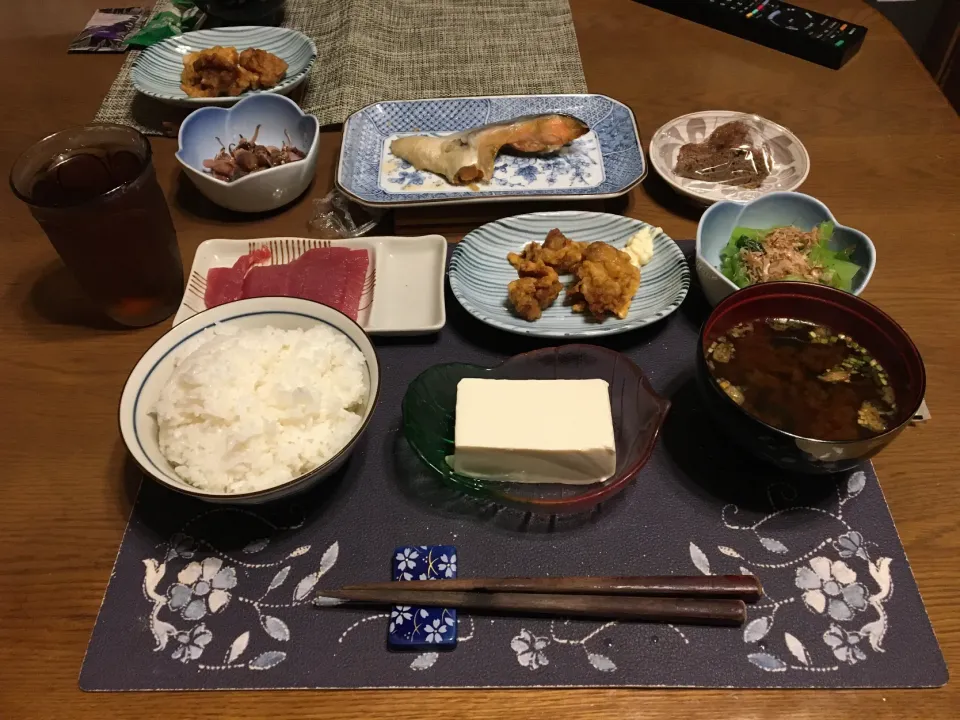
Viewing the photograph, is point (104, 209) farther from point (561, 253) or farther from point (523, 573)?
point (523, 573)

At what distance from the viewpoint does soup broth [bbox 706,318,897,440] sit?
1.19 m

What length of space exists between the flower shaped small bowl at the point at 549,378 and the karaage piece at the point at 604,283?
16 centimetres

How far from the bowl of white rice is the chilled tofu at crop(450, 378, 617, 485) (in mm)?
193

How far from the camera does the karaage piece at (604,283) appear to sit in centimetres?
149

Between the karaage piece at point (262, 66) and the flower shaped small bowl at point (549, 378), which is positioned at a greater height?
the karaage piece at point (262, 66)

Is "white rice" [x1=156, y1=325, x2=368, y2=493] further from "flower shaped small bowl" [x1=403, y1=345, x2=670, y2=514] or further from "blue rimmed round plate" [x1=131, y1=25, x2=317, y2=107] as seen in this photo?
"blue rimmed round plate" [x1=131, y1=25, x2=317, y2=107]

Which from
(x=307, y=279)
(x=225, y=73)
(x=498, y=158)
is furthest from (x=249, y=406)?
(x=225, y=73)

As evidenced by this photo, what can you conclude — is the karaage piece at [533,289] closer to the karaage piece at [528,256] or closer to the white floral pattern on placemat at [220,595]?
the karaage piece at [528,256]

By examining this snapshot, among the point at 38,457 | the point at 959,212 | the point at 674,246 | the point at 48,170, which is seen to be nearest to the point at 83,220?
the point at 48,170

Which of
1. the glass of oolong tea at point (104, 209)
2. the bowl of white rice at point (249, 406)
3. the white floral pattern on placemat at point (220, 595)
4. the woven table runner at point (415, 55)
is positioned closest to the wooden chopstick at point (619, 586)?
the white floral pattern on placemat at point (220, 595)

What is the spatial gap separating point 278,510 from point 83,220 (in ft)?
2.46

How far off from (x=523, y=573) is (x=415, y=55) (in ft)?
6.75

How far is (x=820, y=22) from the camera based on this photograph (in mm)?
2383

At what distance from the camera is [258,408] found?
1192mm
